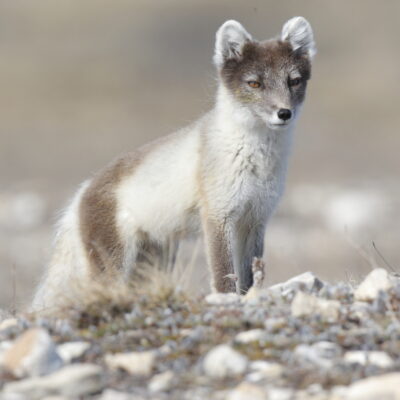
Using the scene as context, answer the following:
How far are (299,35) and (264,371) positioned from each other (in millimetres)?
4071

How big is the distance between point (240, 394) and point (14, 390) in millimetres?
1090

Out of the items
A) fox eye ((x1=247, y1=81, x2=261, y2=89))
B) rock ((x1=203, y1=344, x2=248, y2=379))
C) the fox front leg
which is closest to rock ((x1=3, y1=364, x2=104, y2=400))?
rock ((x1=203, y1=344, x2=248, y2=379))

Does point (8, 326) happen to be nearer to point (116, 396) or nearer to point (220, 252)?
point (116, 396)

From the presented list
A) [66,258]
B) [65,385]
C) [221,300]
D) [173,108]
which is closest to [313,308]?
[221,300]

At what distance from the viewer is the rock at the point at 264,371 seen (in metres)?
4.52

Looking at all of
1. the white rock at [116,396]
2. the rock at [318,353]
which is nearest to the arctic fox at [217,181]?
the rock at [318,353]

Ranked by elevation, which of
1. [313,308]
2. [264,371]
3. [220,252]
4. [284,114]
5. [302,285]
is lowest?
[264,371]

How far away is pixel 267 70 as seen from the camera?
7625 millimetres

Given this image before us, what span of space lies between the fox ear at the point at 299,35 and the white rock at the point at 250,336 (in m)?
3.48

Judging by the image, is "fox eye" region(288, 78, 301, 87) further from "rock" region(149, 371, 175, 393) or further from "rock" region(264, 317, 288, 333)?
"rock" region(149, 371, 175, 393)

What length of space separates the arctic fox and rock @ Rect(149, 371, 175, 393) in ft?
9.45

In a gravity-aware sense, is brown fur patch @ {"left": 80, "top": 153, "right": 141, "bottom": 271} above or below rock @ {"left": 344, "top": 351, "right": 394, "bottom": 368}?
above

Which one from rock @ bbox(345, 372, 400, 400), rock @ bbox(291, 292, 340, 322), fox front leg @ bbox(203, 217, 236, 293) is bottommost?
rock @ bbox(345, 372, 400, 400)

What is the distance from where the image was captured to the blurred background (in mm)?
19844
